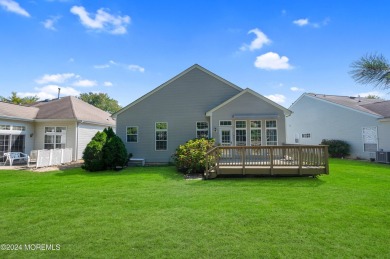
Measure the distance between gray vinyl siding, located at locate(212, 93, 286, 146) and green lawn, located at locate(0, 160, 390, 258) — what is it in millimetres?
5672

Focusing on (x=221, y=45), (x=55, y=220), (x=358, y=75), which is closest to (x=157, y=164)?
(x=221, y=45)

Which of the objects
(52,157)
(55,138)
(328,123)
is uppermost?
(328,123)

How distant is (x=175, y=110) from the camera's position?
1493 cm

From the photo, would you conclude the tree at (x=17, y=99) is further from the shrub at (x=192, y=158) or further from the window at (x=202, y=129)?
the shrub at (x=192, y=158)

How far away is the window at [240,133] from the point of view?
13.5m

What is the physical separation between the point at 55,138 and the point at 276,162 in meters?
15.6

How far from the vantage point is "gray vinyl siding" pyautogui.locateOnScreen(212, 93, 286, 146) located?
1313cm

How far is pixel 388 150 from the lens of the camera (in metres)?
15.5

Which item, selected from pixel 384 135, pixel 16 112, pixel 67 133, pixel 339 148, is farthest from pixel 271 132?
pixel 16 112

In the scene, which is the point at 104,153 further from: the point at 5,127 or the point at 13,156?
the point at 5,127

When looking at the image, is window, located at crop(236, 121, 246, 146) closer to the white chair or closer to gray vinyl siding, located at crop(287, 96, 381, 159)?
gray vinyl siding, located at crop(287, 96, 381, 159)

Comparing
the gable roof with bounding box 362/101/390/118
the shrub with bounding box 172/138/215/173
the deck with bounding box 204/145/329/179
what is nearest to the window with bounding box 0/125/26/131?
the shrub with bounding box 172/138/215/173

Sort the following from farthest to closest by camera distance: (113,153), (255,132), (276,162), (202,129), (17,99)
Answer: (17,99) < (202,129) < (255,132) < (113,153) < (276,162)

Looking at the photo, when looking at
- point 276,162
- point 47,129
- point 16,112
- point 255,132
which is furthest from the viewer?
point 47,129
